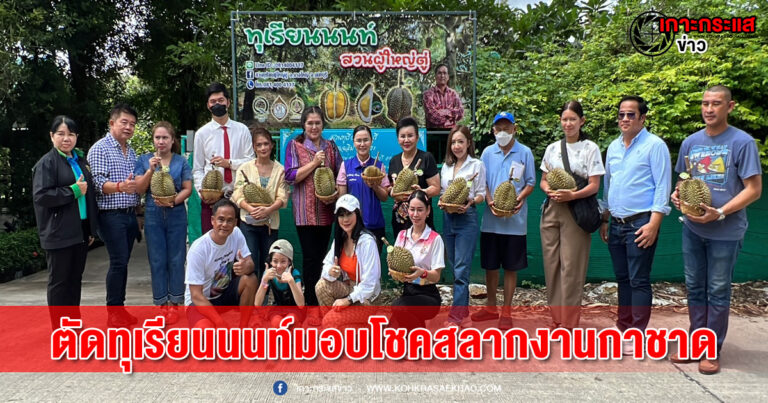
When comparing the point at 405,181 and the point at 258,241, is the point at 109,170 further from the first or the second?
the point at 405,181

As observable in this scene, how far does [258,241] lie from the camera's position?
5.36 m

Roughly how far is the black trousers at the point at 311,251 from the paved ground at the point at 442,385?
1.29m

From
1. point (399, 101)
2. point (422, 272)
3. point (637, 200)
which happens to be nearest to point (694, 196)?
point (637, 200)

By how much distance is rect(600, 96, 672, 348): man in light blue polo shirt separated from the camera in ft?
14.1

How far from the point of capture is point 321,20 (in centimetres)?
791

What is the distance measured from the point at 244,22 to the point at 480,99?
135 inches

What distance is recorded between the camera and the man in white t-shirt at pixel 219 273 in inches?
178

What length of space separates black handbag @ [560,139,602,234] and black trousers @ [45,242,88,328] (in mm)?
4170

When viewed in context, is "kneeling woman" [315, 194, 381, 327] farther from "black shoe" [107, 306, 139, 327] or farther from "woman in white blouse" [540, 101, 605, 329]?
"black shoe" [107, 306, 139, 327]

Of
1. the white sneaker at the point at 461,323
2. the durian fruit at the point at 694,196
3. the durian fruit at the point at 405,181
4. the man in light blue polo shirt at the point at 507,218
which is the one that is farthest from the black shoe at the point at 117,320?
the durian fruit at the point at 694,196

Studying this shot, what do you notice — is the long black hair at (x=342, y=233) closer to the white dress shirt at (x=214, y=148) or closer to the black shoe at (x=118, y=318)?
the white dress shirt at (x=214, y=148)

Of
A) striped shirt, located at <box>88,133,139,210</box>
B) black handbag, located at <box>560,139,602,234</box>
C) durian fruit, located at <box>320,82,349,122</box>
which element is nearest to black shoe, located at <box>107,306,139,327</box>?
striped shirt, located at <box>88,133,139,210</box>

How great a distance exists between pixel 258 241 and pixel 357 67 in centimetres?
355

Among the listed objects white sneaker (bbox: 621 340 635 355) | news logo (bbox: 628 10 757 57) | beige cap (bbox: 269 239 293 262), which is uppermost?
news logo (bbox: 628 10 757 57)
